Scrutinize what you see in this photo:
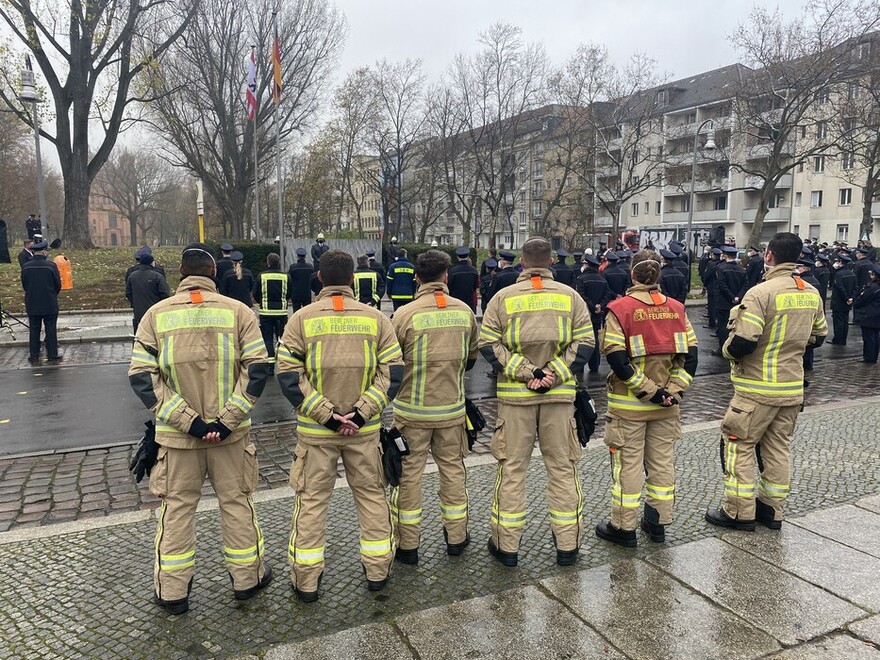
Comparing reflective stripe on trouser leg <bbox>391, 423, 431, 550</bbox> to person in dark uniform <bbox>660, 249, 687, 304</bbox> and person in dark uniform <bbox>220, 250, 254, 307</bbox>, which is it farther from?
person in dark uniform <bbox>660, 249, 687, 304</bbox>

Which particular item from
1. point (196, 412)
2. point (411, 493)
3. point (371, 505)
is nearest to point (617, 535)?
point (411, 493)

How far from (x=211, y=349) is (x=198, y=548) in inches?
64.1

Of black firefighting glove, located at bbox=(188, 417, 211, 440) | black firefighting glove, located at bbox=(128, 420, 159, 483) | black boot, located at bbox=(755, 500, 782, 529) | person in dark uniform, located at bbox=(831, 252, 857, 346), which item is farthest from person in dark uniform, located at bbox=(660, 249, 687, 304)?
black firefighting glove, located at bbox=(128, 420, 159, 483)

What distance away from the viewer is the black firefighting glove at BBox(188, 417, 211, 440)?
3404mm

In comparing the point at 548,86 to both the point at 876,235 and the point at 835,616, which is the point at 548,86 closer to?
the point at 876,235

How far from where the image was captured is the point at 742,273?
1230 cm

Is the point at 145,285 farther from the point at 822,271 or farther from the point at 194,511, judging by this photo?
the point at 822,271

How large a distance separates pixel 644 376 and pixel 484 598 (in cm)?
179

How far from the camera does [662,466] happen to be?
4.28 m

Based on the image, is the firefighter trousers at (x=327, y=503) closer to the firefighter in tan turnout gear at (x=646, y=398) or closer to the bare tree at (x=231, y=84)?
the firefighter in tan turnout gear at (x=646, y=398)

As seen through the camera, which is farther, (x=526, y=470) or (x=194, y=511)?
(x=526, y=470)

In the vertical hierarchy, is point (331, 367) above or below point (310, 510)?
above

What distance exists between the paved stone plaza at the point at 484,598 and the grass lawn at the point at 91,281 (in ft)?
53.7

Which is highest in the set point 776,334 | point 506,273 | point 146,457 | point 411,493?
point 506,273
